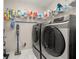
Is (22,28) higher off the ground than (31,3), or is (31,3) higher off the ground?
(31,3)

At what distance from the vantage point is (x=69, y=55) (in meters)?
0.88

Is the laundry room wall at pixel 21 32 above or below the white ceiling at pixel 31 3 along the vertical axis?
below

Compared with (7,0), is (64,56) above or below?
below

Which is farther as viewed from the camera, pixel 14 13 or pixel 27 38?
pixel 27 38

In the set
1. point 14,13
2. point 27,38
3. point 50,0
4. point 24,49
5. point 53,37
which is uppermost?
point 50,0

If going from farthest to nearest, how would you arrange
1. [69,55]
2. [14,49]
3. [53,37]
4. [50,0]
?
[14,49], [50,0], [53,37], [69,55]

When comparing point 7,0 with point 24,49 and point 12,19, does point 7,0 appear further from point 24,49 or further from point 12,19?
point 24,49

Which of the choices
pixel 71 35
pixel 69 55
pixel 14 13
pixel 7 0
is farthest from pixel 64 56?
pixel 7 0

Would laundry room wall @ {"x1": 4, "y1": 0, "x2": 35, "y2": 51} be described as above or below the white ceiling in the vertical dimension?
below

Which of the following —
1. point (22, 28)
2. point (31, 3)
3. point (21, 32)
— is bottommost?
point (21, 32)

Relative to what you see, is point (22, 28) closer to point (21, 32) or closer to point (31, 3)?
point (21, 32)

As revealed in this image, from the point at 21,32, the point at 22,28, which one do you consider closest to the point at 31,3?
the point at 22,28

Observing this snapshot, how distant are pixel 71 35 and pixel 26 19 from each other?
2.23 metres

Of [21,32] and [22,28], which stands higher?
[22,28]
